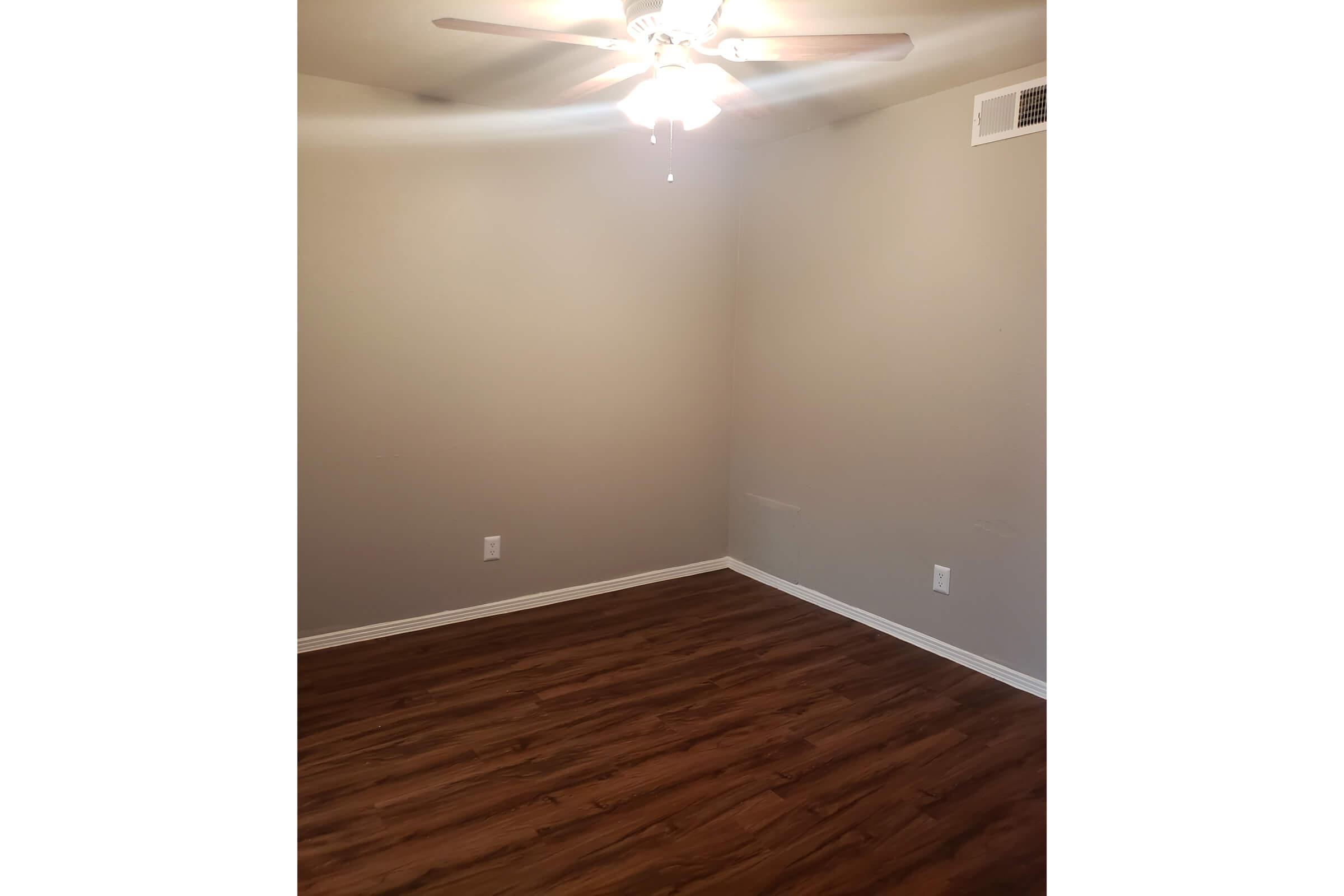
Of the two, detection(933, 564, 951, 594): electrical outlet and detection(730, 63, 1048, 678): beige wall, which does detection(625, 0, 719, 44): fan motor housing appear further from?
detection(933, 564, 951, 594): electrical outlet

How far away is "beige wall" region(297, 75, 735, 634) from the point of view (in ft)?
10.0

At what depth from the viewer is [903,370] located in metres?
3.27

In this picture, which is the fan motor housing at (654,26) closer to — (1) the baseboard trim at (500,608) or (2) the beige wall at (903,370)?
(2) the beige wall at (903,370)

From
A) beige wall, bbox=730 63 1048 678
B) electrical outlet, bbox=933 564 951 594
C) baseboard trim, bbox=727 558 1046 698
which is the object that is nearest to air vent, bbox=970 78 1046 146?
beige wall, bbox=730 63 1048 678

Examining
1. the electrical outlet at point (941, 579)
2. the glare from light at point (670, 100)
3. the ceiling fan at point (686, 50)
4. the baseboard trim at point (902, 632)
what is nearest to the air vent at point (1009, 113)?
the ceiling fan at point (686, 50)

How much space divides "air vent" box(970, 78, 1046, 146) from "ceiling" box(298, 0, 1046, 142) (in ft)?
0.28

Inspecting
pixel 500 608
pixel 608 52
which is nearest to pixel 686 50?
pixel 608 52

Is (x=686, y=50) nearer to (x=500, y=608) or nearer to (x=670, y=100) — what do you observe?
(x=670, y=100)

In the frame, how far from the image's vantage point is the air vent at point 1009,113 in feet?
8.84

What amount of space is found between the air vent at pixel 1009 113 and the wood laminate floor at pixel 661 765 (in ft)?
6.79
